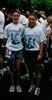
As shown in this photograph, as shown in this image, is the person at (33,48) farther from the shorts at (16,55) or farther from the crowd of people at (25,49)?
the shorts at (16,55)

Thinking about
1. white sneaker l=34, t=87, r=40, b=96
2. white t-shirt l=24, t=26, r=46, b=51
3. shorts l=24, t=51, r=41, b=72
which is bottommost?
white sneaker l=34, t=87, r=40, b=96

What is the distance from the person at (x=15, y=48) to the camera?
9.37 metres

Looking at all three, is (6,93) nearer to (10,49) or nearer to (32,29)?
(10,49)

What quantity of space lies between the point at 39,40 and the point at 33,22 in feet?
1.52

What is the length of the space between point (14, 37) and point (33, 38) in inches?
18.3

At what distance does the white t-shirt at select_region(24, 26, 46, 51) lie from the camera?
9.43 meters

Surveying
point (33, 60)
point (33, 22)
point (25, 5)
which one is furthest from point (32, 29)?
point (25, 5)

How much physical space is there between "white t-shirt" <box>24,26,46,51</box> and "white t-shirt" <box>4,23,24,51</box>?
0.15m

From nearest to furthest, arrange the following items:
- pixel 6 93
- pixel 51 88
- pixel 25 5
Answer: pixel 6 93
pixel 51 88
pixel 25 5

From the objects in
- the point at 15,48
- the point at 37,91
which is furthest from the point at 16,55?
the point at 37,91

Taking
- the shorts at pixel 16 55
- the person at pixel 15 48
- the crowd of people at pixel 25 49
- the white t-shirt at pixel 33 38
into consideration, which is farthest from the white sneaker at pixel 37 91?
the white t-shirt at pixel 33 38

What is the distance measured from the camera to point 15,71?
9.38m

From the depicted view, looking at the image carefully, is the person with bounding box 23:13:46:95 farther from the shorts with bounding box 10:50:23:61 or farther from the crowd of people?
the shorts with bounding box 10:50:23:61

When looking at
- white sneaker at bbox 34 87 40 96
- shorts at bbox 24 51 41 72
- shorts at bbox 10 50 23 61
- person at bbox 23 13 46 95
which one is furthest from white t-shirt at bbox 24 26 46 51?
white sneaker at bbox 34 87 40 96
